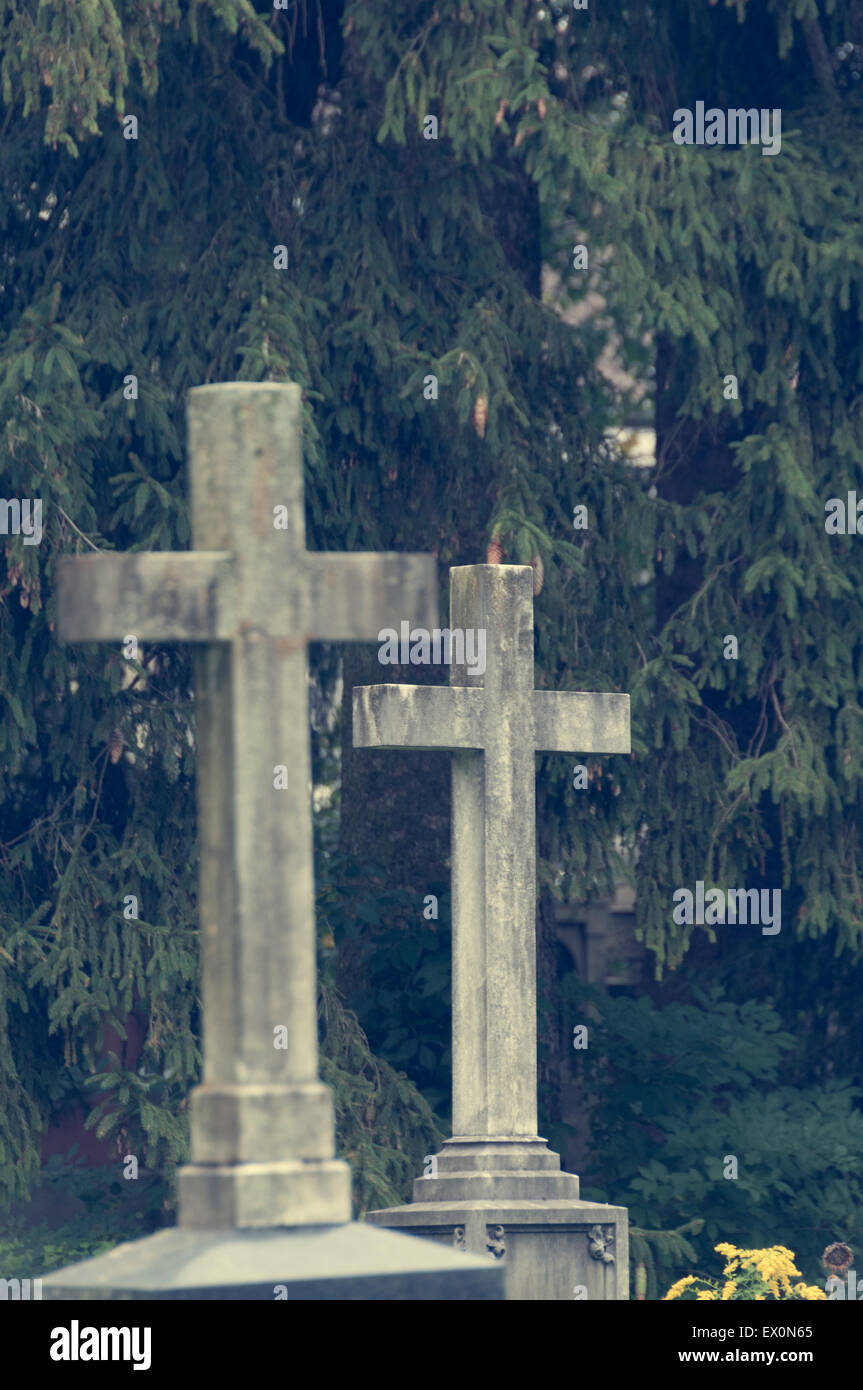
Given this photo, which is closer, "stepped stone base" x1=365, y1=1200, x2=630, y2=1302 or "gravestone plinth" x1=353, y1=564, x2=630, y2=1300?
"stepped stone base" x1=365, y1=1200, x2=630, y2=1302

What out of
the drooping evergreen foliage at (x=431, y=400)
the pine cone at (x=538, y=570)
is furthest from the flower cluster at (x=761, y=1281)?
the pine cone at (x=538, y=570)

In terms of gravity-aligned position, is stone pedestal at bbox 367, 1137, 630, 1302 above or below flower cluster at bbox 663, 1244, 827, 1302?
above

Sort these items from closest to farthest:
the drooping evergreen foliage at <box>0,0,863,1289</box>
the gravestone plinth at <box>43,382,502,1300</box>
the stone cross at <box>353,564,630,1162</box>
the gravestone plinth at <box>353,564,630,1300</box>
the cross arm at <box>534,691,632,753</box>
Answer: the gravestone plinth at <box>43,382,502,1300</box> < the gravestone plinth at <box>353,564,630,1300</box> < the stone cross at <box>353,564,630,1162</box> < the cross arm at <box>534,691,632,753</box> < the drooping evergreen foliage at <box>0,0,863,1289</box>

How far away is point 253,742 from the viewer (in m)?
5.64

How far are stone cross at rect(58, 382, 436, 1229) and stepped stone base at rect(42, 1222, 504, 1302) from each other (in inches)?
3.5

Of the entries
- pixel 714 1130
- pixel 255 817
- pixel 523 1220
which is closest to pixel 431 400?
pixel 714 1130

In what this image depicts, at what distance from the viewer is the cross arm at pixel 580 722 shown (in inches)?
387

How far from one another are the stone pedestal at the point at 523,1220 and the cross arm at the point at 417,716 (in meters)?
1.61

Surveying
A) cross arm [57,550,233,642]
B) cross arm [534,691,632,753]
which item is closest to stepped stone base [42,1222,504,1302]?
cross arm [57,550,233,642]

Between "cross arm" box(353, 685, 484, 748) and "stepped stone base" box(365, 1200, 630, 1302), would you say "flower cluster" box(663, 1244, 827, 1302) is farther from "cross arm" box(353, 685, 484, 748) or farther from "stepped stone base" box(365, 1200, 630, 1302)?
"cross arm" box(353, 685, 484, 748)

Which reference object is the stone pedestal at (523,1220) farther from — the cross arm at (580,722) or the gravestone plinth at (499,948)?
the cross arm at (580,722)

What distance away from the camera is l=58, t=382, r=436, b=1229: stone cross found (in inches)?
217

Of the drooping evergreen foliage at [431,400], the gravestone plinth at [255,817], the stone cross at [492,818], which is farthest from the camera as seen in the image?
the drooping evergreen foliage at [431,400]
